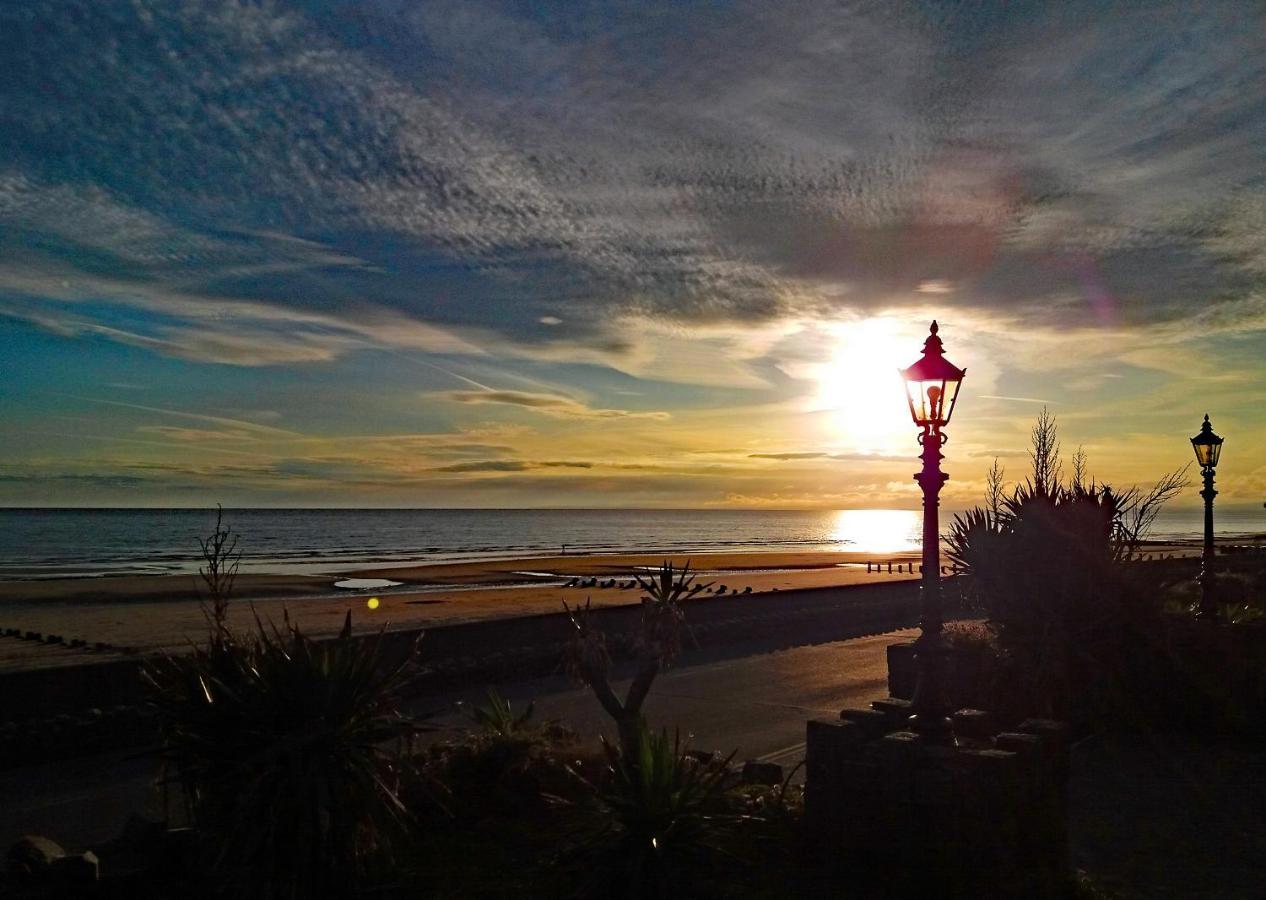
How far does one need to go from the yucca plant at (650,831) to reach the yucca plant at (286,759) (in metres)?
1.20

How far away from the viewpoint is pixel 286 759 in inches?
222

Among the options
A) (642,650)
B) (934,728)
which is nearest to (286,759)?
(642,650)

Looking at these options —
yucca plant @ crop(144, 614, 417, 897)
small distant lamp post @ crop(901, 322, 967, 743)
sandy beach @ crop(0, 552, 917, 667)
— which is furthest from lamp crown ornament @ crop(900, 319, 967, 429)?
sandy beach @ crop(0, 552, 917, 667)

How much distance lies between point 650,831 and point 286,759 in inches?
82.5

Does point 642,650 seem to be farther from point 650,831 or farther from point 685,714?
point 685,714

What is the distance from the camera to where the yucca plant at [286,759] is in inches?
220

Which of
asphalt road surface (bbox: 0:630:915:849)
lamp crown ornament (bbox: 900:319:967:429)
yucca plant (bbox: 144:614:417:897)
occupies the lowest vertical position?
asphalt road surface (bbox: 0:630:915:849)

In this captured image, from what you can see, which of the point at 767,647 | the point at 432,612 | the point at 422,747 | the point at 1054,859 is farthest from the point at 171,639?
the point at 1054,859

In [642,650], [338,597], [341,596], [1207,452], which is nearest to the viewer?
[642,650]

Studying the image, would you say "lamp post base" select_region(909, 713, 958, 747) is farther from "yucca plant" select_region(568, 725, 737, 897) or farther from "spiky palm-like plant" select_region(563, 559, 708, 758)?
"spiky palm-like plant" select_region(563, 559, 708, 758)

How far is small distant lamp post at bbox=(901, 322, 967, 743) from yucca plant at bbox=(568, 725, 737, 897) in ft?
5.37

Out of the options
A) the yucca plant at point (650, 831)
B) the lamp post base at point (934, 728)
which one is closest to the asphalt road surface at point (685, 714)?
the yucca plant at point (650, 831)

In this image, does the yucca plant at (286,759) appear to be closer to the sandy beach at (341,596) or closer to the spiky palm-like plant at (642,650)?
the spiky palm-like plant at (642,650)

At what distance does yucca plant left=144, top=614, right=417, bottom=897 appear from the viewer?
5.60m
